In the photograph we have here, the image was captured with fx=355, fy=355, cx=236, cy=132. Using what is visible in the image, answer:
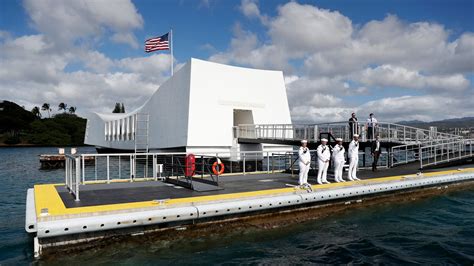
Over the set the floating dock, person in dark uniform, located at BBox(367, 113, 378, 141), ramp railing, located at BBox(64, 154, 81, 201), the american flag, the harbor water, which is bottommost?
the harbor water

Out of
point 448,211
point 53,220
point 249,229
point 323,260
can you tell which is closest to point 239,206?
point 249,229

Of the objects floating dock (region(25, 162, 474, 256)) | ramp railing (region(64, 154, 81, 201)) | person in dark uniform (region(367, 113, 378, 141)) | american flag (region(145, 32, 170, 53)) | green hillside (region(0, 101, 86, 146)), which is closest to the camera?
floating dock (region(25, 162, 474, 256))

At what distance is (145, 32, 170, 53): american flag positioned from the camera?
32.3 m

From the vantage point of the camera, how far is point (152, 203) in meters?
8.77

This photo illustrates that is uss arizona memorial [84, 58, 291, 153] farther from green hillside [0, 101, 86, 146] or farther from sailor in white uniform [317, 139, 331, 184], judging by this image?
green hillside [0, 101, 86, 146]

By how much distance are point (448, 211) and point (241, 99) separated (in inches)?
855

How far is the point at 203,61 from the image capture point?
30.2m

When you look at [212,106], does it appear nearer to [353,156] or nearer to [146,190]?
[353,156]

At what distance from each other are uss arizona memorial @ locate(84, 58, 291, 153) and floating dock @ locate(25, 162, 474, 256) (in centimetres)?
1616

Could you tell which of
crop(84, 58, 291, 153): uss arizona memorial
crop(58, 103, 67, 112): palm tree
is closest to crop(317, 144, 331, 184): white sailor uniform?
crop(84, 58, 291, 153): uss arizona memorial

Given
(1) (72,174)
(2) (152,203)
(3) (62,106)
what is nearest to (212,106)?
(1) (72,174)

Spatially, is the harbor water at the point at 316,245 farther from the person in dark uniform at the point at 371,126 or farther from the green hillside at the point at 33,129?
the green hillside at the point at 33,129

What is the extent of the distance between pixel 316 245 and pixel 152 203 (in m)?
4.16

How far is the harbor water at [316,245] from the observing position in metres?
7.61
